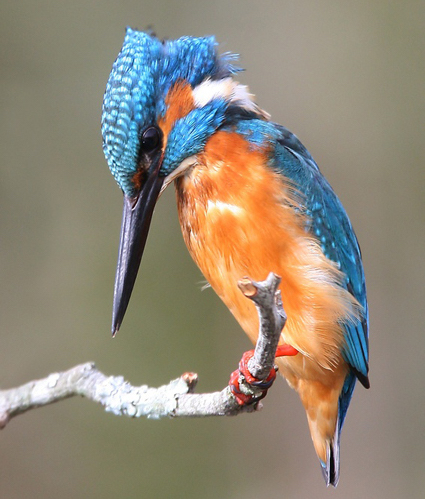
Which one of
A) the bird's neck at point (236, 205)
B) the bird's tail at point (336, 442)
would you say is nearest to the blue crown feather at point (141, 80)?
the bird's neck at point (236, 205)

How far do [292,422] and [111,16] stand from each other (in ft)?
7.73

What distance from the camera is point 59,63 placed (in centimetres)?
410

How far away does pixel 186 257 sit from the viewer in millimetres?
3838

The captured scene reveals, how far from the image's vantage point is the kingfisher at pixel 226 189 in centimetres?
196

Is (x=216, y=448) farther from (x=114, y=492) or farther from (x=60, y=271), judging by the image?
(x=60, y=271)

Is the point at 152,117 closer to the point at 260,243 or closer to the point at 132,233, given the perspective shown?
the point at 132,233

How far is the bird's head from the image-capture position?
191cm

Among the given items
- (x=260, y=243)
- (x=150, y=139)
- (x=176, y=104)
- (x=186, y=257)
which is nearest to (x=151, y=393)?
(x=260, y=243)

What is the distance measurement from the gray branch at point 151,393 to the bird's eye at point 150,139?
0.59m

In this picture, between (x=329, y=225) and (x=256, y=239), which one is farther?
(x=329, y=225)

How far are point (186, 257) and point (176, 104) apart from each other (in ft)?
6.10

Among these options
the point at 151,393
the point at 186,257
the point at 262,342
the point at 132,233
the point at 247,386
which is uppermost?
the point at 132,233

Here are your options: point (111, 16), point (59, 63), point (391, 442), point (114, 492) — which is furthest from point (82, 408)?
point (111, 16)

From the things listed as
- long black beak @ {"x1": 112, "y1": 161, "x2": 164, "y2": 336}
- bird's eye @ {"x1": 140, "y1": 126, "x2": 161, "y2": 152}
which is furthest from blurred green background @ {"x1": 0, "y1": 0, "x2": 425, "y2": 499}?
bird's eye @ {"x1": 140, "y1": 126, "x2": 161, "y2": 152}
